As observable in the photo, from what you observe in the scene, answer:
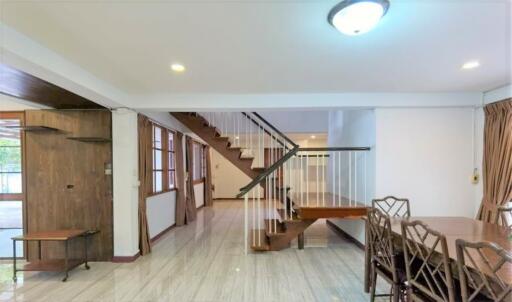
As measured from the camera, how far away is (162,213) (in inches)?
217

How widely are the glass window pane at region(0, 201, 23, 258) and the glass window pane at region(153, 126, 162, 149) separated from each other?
2.17m

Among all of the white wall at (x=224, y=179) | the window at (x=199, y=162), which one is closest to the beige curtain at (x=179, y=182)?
the window at (x=199, y=162)

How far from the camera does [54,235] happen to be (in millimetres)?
3572

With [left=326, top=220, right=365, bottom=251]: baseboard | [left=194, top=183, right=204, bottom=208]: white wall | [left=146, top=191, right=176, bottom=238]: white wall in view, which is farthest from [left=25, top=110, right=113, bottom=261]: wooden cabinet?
[left=194, top=183, right=204, bottom=208]: white wall

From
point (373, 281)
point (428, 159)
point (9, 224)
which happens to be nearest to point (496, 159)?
point (428, 159)

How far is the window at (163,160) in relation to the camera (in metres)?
5.23

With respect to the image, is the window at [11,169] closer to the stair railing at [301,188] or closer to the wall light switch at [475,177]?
the stair railing at [301,188]

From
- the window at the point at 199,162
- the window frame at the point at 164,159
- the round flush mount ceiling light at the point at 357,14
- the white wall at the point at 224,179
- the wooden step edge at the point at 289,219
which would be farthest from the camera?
Result: the white wall at the point at 224,179

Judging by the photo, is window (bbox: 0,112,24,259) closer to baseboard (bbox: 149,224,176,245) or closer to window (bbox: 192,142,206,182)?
baseboard (bbox: 149,224,176,245)

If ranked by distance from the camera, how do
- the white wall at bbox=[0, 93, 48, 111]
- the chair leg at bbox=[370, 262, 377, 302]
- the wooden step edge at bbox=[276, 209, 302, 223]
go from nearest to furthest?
the chair leg at bbox=[370, 262, 377, 302], the white wall at bbox=[0, 93, 48, 111], the wooden step edge at bbox=[276, 209, 302, 223]

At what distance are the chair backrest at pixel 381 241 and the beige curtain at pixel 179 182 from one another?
14.7 ft

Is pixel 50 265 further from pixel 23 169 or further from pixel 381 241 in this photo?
pixel 381 241

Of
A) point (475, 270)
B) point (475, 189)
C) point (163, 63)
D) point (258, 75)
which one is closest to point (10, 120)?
point (163, 63)

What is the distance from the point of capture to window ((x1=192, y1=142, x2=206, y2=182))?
8.35 m
